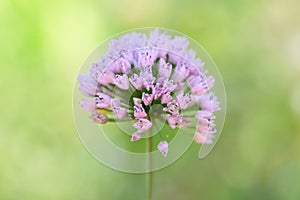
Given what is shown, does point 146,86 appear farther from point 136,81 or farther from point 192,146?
point 192,146

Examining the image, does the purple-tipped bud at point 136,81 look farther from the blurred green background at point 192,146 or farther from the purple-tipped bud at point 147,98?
the blurred green background at point 192,146

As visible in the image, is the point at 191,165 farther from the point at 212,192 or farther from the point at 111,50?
the point at 111,50

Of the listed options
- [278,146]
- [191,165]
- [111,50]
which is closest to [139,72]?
[111,50]

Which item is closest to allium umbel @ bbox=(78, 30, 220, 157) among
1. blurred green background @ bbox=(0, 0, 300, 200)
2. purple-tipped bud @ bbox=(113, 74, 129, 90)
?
purple-tipped bud @ bbox=(113, 74, 129, 90)

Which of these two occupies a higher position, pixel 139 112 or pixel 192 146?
pixel 192 146

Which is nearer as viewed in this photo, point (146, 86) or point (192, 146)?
point (146, 86)

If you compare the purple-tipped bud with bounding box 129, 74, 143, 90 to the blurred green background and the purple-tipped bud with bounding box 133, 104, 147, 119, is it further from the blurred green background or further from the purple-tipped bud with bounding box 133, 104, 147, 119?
the blurred green background

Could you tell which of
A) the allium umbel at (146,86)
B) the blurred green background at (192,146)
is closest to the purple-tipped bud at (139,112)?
the allium umbel at (146,86)

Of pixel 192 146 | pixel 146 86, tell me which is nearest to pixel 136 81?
pixel 146 86
